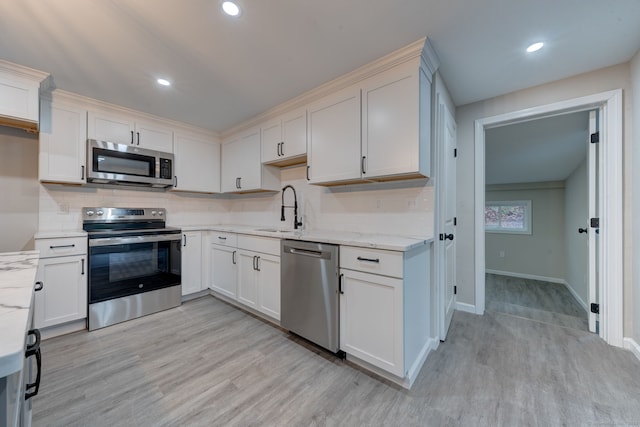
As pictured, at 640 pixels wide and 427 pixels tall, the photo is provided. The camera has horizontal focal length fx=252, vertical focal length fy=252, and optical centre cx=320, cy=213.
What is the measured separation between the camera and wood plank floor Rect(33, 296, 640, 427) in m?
1.46

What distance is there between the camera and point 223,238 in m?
3.18

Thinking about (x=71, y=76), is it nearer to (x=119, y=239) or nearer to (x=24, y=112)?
(x=24, y=112)

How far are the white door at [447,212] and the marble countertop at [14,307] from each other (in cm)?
239

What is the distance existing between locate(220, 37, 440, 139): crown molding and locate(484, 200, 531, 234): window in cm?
388

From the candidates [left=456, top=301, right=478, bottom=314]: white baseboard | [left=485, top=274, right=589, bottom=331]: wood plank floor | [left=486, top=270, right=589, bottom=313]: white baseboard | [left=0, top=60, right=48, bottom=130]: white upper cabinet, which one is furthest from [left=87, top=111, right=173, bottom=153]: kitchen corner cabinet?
[left=486, top=270, right=589, bottom=313]: white baseboard

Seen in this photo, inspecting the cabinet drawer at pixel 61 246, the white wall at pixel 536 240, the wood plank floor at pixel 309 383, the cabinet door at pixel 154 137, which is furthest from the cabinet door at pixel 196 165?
the white wall at pixel 536 240

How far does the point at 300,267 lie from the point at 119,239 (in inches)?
78.7

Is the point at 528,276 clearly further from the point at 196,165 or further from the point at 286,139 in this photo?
the point at 196,165

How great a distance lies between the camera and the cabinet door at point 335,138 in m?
2.22

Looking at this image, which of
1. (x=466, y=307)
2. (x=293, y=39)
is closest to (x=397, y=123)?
(x=293, y=39)

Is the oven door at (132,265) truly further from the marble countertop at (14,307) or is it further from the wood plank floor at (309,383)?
the marble countertop at (14,307)

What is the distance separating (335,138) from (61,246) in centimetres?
275

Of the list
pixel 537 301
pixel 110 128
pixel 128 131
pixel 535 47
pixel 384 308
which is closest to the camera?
pixel 384 308

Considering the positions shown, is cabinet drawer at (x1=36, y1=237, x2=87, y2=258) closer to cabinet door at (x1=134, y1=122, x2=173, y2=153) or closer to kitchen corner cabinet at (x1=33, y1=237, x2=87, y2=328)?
kitchen corner cabinet at (x1=33, y1=237, x2=87, y2=328)
